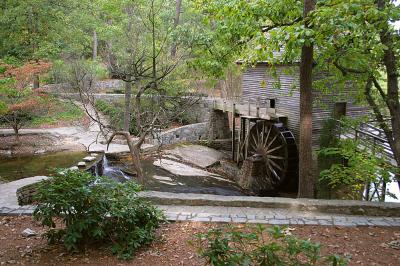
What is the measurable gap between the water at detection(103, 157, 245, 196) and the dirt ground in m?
7.42

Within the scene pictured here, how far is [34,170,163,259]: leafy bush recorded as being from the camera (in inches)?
161

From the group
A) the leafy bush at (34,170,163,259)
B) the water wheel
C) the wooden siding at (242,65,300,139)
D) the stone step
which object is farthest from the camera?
the wooden siding at (242,65,300,139)

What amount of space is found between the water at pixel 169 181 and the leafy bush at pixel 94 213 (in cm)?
785

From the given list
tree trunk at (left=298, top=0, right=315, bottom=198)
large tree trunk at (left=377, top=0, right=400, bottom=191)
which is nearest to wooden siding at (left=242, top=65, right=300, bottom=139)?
tree trunk at (left=298, top=0, right=315, bottom=198)

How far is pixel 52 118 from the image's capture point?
2028 cm

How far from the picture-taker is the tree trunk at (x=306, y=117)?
244 inches

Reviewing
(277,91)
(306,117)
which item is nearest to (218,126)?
(277,91)

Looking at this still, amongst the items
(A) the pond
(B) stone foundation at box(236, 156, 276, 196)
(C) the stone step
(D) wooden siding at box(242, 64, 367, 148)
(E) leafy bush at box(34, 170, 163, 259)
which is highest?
(D) wooden siding at box(242, 64, 367, 148)

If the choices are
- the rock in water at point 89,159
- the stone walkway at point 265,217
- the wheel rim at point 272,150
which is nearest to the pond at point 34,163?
the rock in water at point 89,159

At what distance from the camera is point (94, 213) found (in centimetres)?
418

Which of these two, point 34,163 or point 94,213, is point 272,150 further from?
point 94,213

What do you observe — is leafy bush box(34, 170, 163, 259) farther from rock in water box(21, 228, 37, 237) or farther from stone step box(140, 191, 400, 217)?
stone step box(140, 191, 400, 217)

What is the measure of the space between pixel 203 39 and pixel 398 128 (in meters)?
4.17

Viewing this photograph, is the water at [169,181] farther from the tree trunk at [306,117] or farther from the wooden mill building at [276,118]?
the tree trunk at [306,117]
